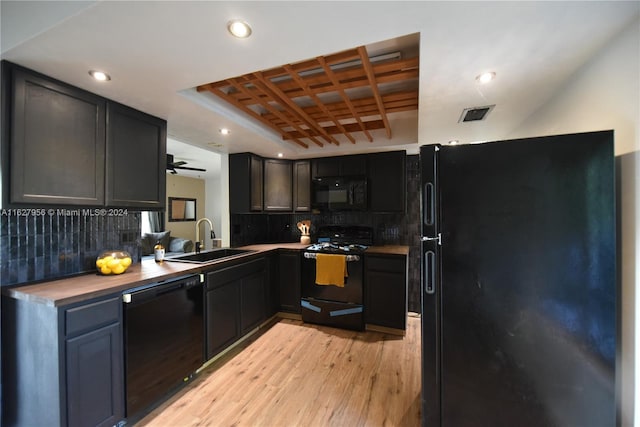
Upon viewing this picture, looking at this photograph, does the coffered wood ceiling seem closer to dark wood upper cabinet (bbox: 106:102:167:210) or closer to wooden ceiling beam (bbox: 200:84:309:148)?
wooden ceiling beam (bbox: 200:84:309:148)

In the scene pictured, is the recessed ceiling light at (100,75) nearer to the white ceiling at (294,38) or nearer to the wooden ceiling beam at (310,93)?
the white ceiling at (294,38)

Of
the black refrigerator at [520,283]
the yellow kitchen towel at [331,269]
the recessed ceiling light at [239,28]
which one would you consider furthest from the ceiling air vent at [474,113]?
the yellow kitchen towel at [331,269]

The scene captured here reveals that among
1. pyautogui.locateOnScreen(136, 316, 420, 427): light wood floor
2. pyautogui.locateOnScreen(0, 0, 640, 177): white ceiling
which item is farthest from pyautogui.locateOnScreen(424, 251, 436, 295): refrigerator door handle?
pyautogui.locateOnScreen(0, 0, 640, 177): white ceiling

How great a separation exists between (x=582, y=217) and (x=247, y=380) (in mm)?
2512

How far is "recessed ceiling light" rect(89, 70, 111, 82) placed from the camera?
1.47 meters

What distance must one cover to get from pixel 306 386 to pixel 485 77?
2548 mm

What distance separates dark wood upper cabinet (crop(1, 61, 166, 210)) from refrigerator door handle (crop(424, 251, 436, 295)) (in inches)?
87.3

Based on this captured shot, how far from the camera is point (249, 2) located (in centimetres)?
98

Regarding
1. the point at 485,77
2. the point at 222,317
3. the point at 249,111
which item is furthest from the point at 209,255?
the point at 485,77

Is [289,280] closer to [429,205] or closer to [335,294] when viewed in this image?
[335,294]

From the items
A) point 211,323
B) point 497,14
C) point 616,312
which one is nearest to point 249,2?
point 497,14

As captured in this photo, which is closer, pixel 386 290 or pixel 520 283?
pixel 520 283

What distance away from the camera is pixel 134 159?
1.97 m

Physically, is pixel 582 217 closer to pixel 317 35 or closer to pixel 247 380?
pixel 317 35
